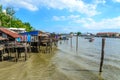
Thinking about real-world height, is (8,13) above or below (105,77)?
above

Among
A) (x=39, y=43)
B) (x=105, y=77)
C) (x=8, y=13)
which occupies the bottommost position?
(x=105, y=77)

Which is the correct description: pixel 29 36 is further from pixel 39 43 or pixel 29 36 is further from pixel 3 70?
pixel 3 70

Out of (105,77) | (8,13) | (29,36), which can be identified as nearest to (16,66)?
(105,77)

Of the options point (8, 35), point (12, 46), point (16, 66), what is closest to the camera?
point (16, 66)

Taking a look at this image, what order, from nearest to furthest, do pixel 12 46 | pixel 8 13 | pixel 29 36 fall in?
1. pixel 12 46
2. pixel 29 36
3. pixel 8 13

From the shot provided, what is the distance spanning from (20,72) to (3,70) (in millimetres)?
2082

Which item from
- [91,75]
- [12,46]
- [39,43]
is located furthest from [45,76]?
[39,43]

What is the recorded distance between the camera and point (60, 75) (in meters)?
24.1

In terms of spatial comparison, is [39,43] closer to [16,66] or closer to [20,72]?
[16,66]

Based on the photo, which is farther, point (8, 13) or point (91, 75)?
point (8, 13)

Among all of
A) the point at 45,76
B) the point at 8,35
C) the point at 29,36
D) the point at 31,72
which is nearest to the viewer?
the point at 45,76

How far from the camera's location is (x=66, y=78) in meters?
22.8

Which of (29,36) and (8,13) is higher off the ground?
(8,13)

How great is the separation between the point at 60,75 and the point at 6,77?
20.2ft
